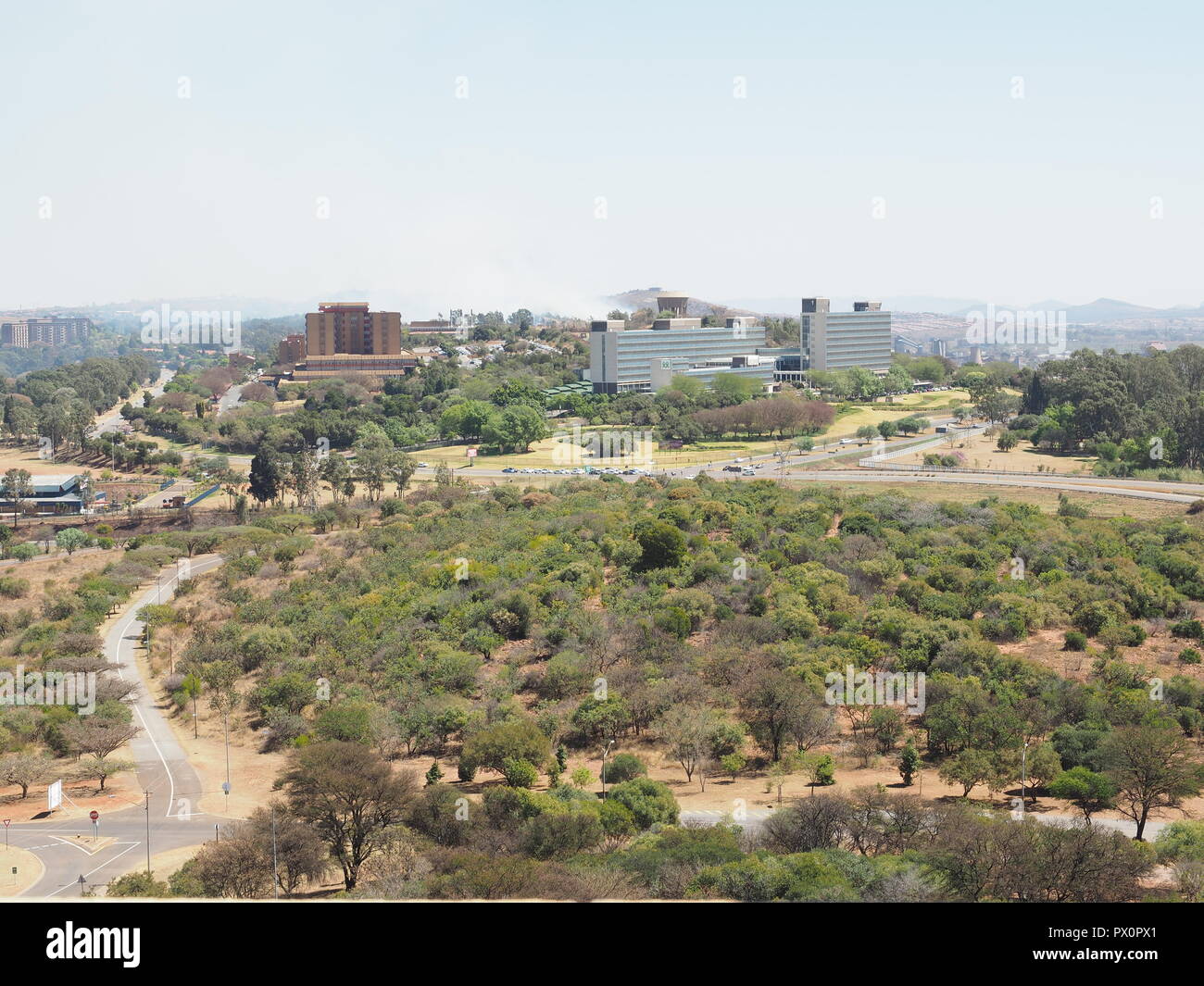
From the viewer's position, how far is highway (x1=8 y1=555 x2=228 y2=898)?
20.8 metres

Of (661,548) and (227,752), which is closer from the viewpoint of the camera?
(227,752)

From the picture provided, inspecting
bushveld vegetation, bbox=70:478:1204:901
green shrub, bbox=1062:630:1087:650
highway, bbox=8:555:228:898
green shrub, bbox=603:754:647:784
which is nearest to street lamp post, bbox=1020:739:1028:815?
bushveld vegetation, bbox=70:478:1204:901

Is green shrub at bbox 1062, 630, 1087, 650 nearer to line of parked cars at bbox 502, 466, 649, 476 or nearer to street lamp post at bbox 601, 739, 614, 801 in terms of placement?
street lamp post at bbox 601, 739, 614, 801

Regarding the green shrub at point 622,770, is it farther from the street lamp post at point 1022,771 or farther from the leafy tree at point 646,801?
the street lamp post at point 1022,771

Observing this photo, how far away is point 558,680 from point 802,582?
10.1 m

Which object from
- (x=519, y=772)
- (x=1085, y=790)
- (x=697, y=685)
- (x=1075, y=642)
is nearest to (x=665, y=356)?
(x=1075, y=642)

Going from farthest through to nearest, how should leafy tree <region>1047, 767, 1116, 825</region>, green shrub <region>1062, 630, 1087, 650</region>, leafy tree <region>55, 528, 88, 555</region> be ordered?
leafy tree <region>55, 528, 88, 555</region> < green shrub <region>1062, 630, 1087, 650</region> < leafy tree <region>1047, 767, 1116, 825</region>

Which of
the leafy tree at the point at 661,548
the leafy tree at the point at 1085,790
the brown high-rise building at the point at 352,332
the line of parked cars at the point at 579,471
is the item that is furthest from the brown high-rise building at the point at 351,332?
the leafy tree at the point at 1085,790

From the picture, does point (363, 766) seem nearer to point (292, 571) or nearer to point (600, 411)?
point (292, 571)

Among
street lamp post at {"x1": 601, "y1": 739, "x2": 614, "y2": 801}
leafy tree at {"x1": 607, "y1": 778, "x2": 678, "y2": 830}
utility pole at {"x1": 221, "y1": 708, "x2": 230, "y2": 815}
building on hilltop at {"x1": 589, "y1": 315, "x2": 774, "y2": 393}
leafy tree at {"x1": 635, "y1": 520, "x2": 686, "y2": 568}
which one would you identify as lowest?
utility pole at {"x1": 221, "y1": 708, "x2": 230, "y2": 815}

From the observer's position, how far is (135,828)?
23.5 m

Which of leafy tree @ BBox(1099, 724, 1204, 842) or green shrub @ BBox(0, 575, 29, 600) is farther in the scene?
green shrub @ BBox(0, 575, 29, 600)

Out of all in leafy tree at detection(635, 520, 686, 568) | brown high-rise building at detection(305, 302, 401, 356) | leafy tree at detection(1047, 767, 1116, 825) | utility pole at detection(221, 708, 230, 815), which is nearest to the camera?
leafy tree at detection(1047, 767, 1116, 825)

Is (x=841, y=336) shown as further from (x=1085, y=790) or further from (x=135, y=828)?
(x=135, y=828)
